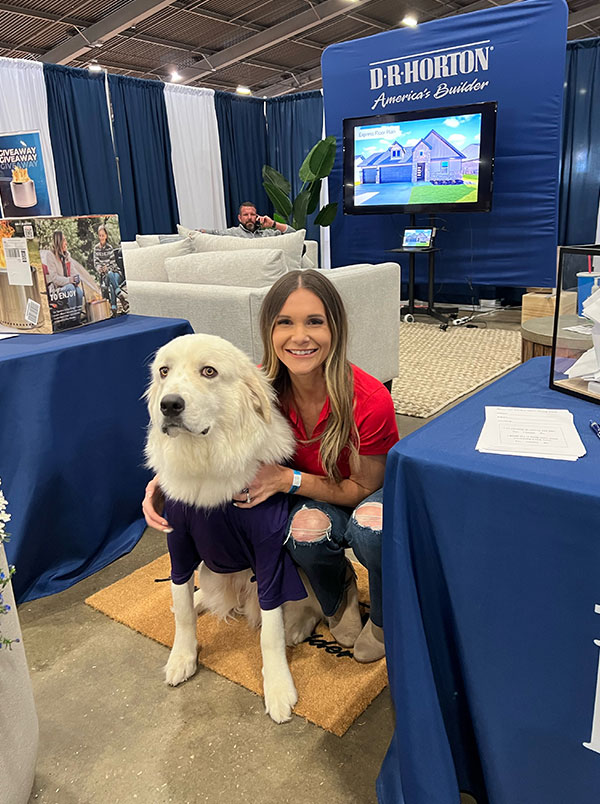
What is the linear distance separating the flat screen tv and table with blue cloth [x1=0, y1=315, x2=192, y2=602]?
14.5ft

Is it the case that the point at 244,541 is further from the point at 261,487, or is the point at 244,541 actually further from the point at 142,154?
the point at 142,154

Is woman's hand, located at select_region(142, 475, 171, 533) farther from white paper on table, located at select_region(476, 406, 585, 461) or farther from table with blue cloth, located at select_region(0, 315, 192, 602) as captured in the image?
white paper on table, located at select_region(476, 406, 585, 461)

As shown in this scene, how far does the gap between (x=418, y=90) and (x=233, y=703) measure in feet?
20.4

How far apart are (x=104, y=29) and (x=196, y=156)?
218cm

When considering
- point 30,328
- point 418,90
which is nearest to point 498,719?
point 30,328

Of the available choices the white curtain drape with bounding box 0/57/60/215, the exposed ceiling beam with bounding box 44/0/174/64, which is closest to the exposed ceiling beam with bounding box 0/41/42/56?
the exposed ceiling beam with bounding box 44/0/174/64

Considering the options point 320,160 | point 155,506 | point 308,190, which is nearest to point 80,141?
point 308,190

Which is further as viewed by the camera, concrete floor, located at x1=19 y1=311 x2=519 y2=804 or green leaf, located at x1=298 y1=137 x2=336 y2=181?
green leaf, located at x1=298 y1=137 x2=336 y2=181

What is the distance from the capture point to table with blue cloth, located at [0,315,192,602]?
2.01 m

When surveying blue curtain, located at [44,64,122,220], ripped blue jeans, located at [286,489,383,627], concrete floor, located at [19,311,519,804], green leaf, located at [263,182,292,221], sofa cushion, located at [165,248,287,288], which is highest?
blue curtain, located at [44,64,122,220]

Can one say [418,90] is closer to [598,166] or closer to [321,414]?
[598,166]

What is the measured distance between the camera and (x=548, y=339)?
2383 millimetres

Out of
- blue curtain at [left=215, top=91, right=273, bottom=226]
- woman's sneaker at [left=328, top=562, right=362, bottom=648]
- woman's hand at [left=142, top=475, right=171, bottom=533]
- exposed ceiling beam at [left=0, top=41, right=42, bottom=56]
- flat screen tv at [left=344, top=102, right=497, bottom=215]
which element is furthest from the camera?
blue curtain at [left=215, top=91, right=273, bottom=226]

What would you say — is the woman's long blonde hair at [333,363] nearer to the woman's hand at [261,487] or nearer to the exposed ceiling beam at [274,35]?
the woman's hand at [261,487]
